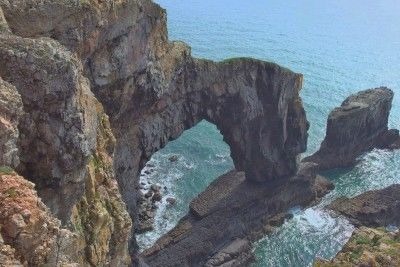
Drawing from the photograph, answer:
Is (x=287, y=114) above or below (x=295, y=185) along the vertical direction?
above

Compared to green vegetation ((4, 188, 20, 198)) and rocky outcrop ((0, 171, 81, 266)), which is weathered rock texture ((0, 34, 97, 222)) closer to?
rocky outcrop ((0, 171, 81, 266))

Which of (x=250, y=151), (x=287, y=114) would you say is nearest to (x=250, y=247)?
(x=250, y=151)

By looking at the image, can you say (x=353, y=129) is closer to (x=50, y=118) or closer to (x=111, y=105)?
(x=111, y=105)

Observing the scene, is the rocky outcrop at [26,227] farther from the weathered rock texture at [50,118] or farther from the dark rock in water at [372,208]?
the dark rock in water at [372,208]

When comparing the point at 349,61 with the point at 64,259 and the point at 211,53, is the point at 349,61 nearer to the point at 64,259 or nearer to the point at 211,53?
the point at 211,53

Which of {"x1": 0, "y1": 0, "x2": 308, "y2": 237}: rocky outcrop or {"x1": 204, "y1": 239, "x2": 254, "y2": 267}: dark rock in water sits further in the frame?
{"x1": 204, "y1": 239, "x2": 254, "y2": 267}: dark rock in water

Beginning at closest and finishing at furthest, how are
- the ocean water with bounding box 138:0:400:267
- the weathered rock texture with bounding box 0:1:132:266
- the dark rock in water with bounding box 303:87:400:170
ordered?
the weathered rock texture with bounding box 0:1:132:266 → the ocean water with bounding box 138:0:400:267 → the dark rock in water with bounding box 303:87:400:170

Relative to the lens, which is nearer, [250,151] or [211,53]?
[250,151]

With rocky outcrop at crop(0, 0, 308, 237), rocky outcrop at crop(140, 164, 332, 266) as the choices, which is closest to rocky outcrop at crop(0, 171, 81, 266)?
rocky outcrop at crop(0, 0, 308, 237)
